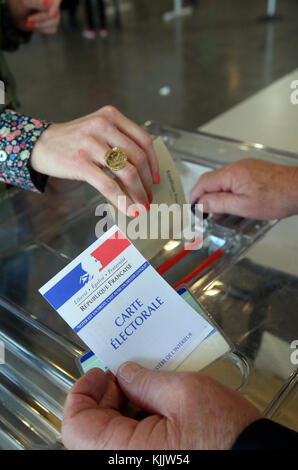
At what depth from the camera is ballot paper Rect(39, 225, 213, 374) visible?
22.8 inches

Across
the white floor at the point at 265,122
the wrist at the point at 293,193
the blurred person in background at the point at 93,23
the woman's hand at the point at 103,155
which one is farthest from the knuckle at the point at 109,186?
the blurred person in background at the point at 93,23

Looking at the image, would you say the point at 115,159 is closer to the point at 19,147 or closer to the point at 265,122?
the point at 19,147

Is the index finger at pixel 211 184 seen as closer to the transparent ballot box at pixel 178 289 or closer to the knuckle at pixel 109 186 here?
the transparent ballot box at pixel 178 289

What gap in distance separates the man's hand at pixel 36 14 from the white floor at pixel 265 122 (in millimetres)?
556

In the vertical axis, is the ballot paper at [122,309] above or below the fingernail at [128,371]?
above

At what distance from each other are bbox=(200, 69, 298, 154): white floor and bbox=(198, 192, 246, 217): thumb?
360 millimetres

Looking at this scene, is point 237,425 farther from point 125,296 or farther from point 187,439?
point 125,296

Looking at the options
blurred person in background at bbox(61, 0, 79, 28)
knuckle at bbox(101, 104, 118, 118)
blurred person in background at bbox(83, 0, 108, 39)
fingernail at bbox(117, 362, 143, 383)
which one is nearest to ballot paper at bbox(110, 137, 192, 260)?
knuckle at bbox(101, 104, 118, 118)

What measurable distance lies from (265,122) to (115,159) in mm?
806

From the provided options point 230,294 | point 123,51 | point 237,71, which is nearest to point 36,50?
point 123,51

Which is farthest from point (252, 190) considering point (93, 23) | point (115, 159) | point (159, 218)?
point (93, 23)

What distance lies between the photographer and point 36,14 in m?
1.34

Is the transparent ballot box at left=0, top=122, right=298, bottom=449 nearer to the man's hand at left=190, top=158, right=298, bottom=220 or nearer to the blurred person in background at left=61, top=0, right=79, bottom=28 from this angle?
the man's hand at left=190, top=158, right=298, bottom=220

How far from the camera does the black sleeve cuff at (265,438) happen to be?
458 millimetres
